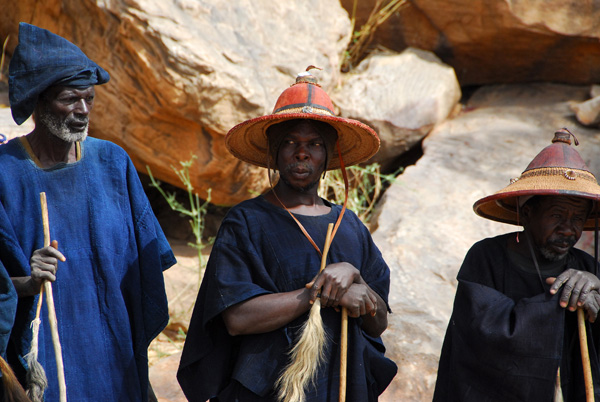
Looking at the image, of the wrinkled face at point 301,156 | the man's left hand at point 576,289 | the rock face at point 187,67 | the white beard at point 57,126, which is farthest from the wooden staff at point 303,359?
the rock face at point 187,67

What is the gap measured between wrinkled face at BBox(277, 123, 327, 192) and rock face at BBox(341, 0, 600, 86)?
4.33 metres

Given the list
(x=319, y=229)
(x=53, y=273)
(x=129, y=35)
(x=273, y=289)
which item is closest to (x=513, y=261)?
(x=319, y=229)

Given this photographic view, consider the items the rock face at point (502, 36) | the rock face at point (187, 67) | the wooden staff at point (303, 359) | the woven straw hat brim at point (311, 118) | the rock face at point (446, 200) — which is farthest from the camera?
the rock face at point (502, 36)

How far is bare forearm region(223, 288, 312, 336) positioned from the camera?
2770 mm

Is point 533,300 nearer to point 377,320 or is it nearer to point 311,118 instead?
point 377,320

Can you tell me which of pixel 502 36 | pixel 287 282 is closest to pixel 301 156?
pixel 287 282

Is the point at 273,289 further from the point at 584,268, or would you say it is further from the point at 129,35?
the point at 129,35

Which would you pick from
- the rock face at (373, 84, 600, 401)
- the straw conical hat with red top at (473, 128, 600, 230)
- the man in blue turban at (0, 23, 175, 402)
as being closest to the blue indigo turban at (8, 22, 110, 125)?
the man in blue turban at (0, 23, 175, 402)

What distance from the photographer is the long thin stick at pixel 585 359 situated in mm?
2824

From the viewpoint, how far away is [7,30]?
6270 mm

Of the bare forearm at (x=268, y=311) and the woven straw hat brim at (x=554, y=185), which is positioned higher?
the woven straw hat brim at (x=554, y=185)

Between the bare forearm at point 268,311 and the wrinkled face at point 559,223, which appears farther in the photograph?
the wrinkled face at point 559,223

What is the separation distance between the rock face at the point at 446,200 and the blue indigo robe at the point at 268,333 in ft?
5.13

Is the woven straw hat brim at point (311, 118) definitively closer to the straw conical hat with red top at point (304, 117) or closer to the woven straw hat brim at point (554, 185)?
the straw conical hat with red top at point (304, 117)
